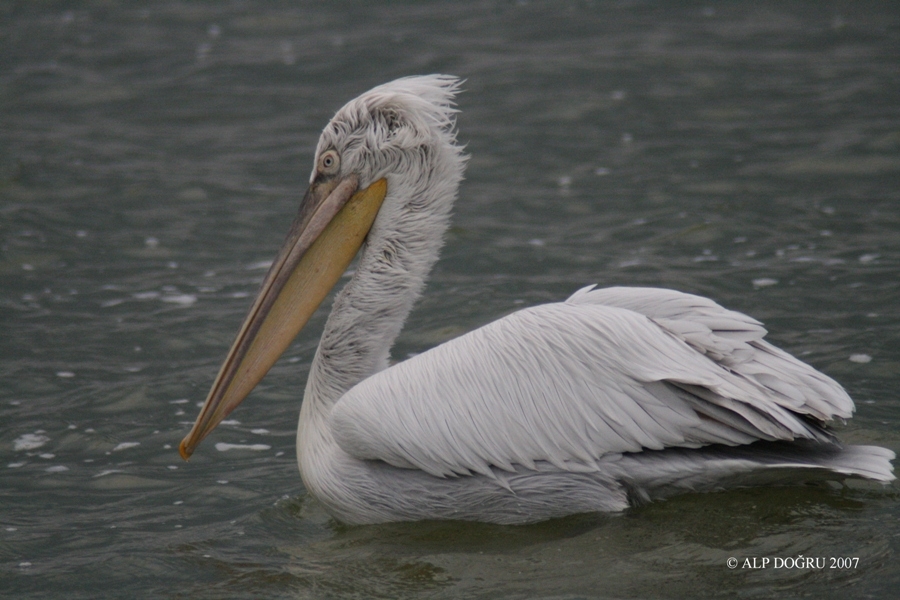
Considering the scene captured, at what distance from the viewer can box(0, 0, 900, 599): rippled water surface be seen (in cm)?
380

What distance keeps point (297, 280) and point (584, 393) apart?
4.13ft

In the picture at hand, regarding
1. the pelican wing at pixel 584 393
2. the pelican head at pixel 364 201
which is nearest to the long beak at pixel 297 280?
the pelican head at pixel 364 201

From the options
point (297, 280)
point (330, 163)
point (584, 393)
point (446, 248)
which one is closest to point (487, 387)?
point (584, 393)

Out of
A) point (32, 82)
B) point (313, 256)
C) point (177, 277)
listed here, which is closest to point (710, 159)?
point (177, 277)

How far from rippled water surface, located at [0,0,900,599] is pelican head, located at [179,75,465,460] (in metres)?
0.77

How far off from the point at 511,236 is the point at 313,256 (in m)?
2.86

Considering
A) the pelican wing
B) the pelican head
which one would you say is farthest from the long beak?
the pelican wing

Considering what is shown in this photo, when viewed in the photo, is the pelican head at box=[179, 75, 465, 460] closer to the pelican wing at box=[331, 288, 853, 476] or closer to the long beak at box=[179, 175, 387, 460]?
the long beak at box=[179, 175, 387, 460]

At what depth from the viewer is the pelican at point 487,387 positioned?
3654mm

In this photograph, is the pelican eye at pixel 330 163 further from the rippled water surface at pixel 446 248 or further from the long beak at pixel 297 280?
the rippled water surface at pixel 446 248

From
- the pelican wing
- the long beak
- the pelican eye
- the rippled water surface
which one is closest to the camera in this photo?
the pelican wing

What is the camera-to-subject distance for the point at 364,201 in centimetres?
436

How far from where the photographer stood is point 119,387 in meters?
5.38

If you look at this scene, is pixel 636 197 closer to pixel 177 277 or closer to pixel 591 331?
pixel 177 277
